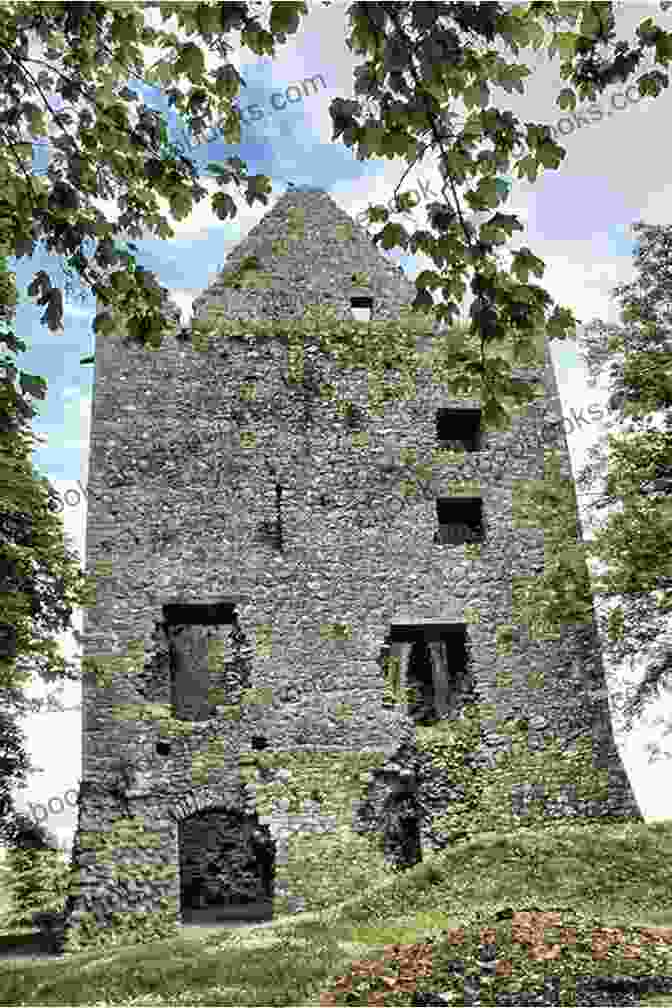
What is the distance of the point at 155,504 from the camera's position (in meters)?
18.9

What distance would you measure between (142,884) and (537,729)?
24.8 feet

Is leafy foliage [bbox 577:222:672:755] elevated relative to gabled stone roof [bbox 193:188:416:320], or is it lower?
lower

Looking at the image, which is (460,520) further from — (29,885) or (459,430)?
(29,885)

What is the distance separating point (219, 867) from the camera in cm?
2164

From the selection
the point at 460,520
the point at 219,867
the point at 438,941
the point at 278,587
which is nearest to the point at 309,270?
the point at 460,520

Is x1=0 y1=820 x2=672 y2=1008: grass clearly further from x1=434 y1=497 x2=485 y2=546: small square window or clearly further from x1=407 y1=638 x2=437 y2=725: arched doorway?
x1=434 y1=497 x2=485 y2=546: small square window

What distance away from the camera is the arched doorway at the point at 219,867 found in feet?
69.7

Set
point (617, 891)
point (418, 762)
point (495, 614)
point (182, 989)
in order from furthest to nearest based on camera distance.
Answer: point (495, 614) → point (418, 762) → point (617, 891) → point (182, 989)

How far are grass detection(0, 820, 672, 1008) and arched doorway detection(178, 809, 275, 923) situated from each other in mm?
5717

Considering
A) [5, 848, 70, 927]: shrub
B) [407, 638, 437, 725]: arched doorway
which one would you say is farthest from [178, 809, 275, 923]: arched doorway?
[407, 638, 437, 725]: arched doorway

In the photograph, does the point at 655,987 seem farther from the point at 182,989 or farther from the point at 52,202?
the point at 52,202

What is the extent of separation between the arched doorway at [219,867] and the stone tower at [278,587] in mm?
62

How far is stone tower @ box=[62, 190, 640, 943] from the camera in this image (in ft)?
55.8

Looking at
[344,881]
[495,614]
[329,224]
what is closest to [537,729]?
[495,614]
